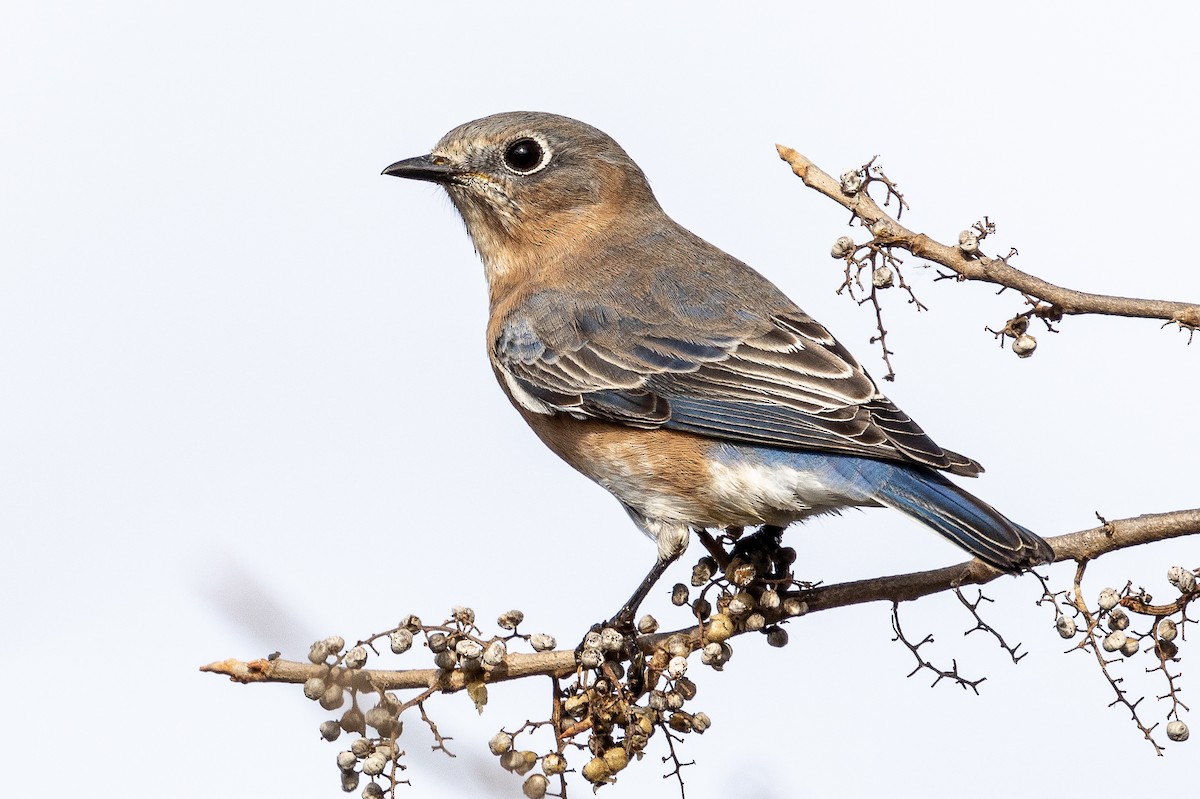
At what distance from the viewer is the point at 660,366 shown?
256 inches

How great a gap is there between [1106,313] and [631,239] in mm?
3666

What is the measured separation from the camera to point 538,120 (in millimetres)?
7672

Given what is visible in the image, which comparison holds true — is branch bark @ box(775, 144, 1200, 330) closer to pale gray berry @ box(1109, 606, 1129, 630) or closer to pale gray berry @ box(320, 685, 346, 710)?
pale gray berry @ box(1109, 606, 1129, 630)

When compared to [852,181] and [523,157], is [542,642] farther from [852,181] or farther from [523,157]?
[523,157]

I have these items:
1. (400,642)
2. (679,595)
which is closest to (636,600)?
(679,595)

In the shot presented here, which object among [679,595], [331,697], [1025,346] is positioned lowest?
[331,697]

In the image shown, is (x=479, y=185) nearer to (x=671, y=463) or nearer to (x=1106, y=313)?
(x=671, y=463)

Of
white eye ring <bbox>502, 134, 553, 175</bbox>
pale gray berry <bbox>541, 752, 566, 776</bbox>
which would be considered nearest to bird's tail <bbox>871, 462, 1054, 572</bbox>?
pale gray berry <bbox>541, 752, 566, 776</bbox>

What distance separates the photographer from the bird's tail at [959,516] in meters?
4.57

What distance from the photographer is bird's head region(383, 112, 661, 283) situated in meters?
7.53

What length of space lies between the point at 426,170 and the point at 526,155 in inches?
23.4

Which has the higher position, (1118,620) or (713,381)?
(713,381)

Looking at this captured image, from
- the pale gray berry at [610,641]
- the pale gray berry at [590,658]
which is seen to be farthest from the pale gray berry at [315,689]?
the pale gray berry at [610,641]

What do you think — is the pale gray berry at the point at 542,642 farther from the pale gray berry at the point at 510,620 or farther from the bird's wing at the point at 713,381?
the bird's wing at the point at 713,381
